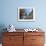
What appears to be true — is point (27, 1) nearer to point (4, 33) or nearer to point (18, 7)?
point (18, 7)

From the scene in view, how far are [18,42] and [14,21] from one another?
2.75 feet

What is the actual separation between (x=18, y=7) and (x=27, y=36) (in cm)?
109

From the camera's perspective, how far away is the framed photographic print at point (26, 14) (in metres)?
4.19

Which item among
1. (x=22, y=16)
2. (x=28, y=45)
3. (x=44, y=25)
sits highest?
(x=22, y=16)

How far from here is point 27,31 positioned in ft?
12.3

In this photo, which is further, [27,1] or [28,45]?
[27,1]

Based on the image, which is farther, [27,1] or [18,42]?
[27,1]

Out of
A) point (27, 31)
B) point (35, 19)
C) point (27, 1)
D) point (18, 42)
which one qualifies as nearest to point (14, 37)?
point (18, 42)

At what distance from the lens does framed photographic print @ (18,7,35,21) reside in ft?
13.7

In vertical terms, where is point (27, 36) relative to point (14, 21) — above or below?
below

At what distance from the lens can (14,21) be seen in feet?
13.9

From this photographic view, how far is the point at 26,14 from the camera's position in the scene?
4.20 meters

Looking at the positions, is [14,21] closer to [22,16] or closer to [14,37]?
[22,16]

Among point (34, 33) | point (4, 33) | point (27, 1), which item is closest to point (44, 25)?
point (34, 33)
